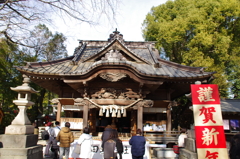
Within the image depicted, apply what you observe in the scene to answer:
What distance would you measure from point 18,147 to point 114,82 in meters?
5.74

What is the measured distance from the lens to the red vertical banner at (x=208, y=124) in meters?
4.77

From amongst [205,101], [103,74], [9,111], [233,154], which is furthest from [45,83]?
[9,111]

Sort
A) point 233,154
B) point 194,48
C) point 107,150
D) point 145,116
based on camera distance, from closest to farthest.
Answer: point 233,154 → point 107,150 → point 145,116 → point 194,48

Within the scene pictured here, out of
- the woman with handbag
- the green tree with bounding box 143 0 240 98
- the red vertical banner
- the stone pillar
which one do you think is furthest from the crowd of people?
the green tree with bounding box 143 0 240 98

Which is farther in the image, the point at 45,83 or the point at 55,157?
the point at 45,83

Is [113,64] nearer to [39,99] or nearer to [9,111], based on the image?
[9,111]

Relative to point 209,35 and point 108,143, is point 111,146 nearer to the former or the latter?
point 108,143

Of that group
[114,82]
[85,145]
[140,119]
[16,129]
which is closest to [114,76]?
[114,82]

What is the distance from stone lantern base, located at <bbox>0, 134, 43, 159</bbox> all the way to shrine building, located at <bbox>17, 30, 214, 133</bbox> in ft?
13.1

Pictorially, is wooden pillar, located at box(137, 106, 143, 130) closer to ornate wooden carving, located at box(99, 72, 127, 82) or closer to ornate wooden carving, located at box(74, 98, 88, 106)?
ornate wooden carving, located at box(99, 72, 127, 82)

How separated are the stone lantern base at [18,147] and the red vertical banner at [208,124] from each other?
5001 millimetres

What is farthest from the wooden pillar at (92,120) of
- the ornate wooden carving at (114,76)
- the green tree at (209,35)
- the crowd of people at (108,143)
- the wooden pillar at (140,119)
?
the green tree at (209,35)

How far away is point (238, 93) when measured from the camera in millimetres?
24750

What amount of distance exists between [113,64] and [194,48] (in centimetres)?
1005
